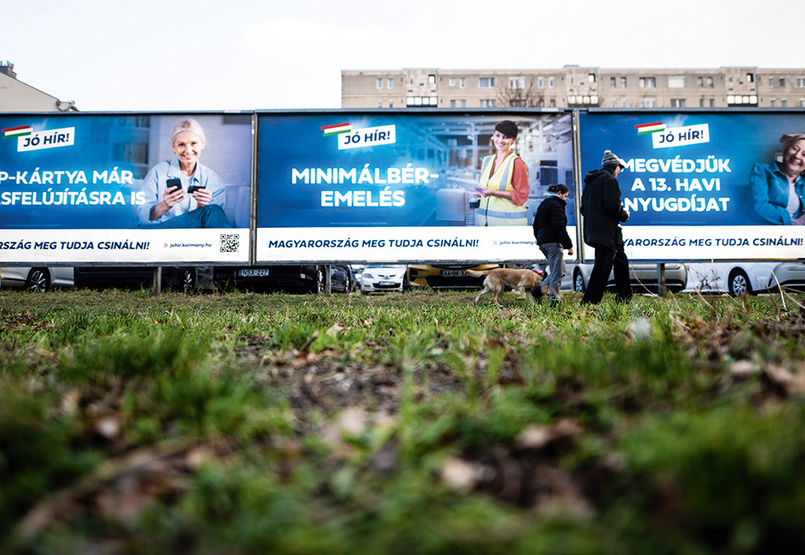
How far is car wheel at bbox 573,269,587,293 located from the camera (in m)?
13.8

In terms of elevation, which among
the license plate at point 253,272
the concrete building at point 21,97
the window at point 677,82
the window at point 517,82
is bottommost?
the license plate at point 253,272

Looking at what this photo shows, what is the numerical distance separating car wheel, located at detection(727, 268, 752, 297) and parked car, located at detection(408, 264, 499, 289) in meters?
5.15

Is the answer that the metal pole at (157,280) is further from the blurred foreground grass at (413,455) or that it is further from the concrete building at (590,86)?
the concrete building at (590,86)

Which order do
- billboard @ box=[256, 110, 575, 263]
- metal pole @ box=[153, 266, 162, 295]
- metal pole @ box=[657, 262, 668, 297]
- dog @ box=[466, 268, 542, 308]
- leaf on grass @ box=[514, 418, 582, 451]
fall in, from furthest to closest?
billboard @ box=[256, 110, 575, 263]
metal pole @ box=[657, 262, 668, 297]
metal pole @ box=[153, 266, 162, 295]
dog @ box=[466, 268, 542, 308]
leaf on grass @ box=[514, 418, 582, 451]

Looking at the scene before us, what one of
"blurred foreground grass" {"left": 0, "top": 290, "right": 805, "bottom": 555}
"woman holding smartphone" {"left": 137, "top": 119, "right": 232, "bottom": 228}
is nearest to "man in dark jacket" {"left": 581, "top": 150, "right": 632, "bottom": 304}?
"blurred foreground grass" {"left": 0, "top": 290, "right": 805, "bottom": 555}

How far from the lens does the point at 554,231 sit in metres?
9.31

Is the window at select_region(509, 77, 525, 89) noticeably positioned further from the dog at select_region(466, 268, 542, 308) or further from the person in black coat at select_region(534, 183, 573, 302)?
the dog at select_region(466, 268, 542, 308)

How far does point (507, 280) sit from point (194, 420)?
7991 millimetres

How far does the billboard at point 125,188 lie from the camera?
10.8 metres

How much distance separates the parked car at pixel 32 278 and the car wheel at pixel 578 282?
12.1 meters

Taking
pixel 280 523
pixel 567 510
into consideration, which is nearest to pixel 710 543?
pixel 567 510

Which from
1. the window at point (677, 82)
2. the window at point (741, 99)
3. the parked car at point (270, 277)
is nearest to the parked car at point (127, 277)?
the parked car at point (270, 277)

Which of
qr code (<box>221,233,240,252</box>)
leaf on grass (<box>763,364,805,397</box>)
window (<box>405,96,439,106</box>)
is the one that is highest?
window (<box>405,96,439,106</box>)

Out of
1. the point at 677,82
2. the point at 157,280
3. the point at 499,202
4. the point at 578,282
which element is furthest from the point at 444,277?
the point at 677,82
